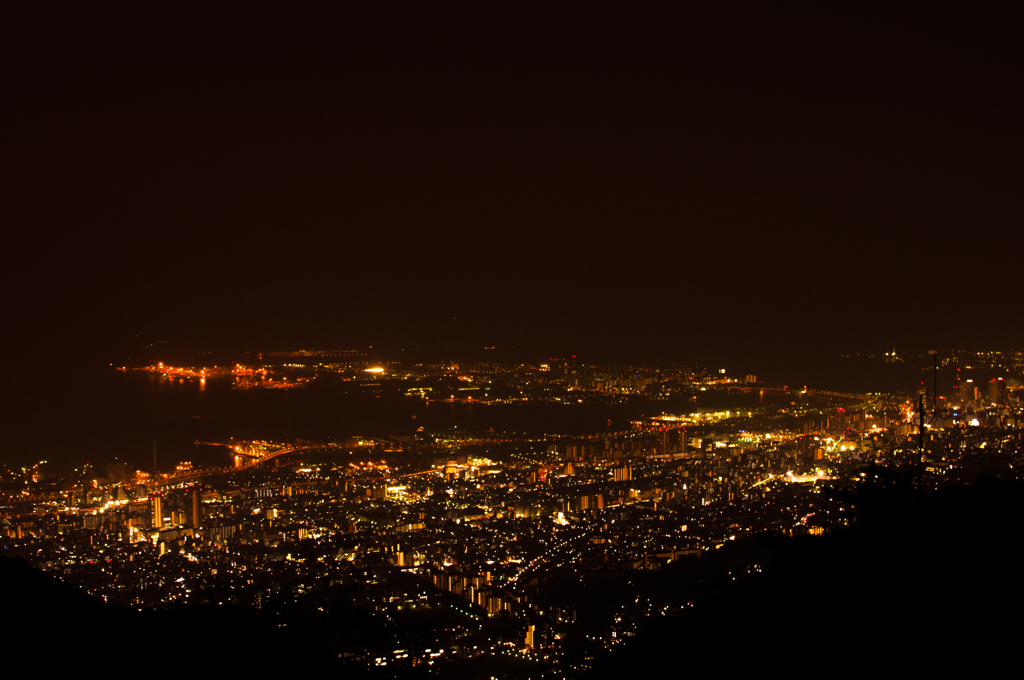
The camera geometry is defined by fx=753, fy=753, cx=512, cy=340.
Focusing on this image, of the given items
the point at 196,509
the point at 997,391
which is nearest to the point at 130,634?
the point at 196,509

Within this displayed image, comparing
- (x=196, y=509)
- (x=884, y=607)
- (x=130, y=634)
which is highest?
(x=884, y=607)

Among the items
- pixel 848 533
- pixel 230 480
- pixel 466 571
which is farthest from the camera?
pixel 230 480

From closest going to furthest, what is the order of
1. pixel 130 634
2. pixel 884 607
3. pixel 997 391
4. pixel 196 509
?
1. pixel 884 607
2. pixel 130 634
3. pixel 196 509
4. pixel 997 391

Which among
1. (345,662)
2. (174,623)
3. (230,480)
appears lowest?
(230,480)

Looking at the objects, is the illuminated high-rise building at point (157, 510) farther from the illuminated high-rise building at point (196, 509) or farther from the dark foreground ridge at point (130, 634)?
the dark foreground ridge at point (130, 634)

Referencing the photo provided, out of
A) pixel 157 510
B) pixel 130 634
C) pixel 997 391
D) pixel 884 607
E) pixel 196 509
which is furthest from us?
pixel 997 391

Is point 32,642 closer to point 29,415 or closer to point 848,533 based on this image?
point 848,533

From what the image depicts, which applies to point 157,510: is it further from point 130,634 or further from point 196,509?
point 130,634

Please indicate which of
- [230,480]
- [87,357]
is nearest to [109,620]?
[230,480]

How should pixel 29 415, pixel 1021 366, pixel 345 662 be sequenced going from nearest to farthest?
pixel 345 662, pixel 29 415, pixel 1021 366
